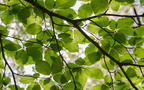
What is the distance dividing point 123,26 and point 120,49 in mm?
135

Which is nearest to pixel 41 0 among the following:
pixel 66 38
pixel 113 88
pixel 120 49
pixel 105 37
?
pixel 66 38

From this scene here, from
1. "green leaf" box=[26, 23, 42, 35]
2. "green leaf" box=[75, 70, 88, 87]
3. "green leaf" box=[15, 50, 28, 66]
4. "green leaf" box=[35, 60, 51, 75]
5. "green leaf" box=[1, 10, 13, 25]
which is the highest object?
"green leaf" box=[1, 10, 13, 25]

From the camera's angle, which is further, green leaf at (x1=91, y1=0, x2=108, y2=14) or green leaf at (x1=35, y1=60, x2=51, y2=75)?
green leaf at (x1=35, y1=60, x2=51, y2=75)

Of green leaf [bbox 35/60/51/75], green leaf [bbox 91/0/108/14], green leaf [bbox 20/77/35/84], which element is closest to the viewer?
green leaf [bbox 91/0/108/14]

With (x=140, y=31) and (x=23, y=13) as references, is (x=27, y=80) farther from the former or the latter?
(x=140, y=31)

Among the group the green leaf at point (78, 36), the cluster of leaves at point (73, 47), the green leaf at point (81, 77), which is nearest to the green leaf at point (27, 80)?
the cluster of leaves at point (73, 47)

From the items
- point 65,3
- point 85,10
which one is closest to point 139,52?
point 85,10

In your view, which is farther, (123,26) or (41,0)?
(41,0)

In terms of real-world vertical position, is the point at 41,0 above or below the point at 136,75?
above

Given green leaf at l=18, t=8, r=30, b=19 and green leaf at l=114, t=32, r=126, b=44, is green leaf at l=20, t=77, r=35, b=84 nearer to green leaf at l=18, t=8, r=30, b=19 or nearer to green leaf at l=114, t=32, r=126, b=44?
green leaf at l=18, t=8, r=30, b=19

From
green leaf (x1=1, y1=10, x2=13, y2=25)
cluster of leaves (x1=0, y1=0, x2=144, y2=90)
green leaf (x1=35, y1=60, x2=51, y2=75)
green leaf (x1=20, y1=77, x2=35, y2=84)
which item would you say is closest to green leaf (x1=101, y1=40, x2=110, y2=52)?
cluster of leaves (x1=0, y1=0, x2=144, y2=90)

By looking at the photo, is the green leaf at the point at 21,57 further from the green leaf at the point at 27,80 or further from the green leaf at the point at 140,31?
the green leaf at the point at 140,31

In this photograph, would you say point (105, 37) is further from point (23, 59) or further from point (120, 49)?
point (23, 59)

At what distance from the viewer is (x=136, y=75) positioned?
2.62 feet
